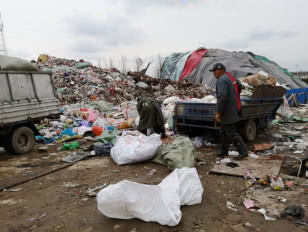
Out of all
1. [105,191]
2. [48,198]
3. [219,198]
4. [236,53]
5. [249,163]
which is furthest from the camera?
[236,53]

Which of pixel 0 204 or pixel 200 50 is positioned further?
pixel 200 50

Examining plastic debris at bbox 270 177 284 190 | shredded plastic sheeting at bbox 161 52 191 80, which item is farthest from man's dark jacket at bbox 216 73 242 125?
shredded plastic sheeting at bbox 161 52 191 80

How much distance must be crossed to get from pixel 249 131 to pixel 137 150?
2.88m

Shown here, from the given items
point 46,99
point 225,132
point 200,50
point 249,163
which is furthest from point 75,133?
point 200,50

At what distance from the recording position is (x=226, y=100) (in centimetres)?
453

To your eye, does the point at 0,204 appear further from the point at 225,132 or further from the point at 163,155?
the point at 225,132

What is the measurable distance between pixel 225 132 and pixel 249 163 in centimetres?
73

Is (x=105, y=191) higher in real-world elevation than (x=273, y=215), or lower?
higher

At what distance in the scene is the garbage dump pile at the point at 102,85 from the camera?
1452 centimetres

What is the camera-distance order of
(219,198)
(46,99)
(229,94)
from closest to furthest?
(219,198) < (229,94) < (46,99)

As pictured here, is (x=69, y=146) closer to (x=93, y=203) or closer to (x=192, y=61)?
(x=93, y=203)

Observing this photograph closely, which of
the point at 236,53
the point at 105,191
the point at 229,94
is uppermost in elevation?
the point at 236,53

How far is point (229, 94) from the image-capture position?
456cm

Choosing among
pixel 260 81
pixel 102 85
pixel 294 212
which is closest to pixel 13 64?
pixel 260 81
